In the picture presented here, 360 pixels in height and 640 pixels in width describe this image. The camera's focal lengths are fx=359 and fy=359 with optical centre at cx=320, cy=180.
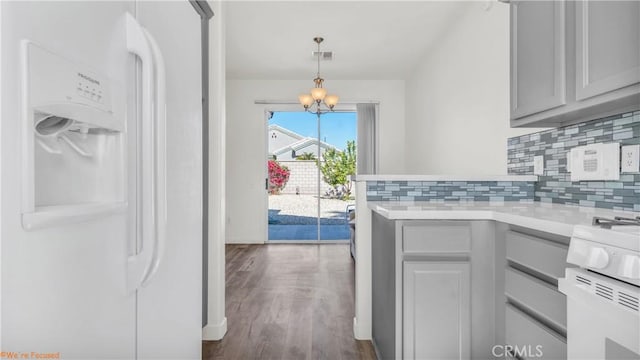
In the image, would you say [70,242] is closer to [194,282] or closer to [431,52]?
[194,282]

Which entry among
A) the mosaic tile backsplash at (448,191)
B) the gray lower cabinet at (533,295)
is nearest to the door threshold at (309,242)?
the mosaic tile backsplash at (448,191)

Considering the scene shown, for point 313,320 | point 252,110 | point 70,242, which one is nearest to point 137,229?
point 70,242

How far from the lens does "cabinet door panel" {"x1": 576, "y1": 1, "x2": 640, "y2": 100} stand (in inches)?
48.8

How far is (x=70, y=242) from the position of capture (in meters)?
0.57

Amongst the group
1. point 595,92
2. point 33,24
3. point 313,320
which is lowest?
point 313,320

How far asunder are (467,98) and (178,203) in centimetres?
326

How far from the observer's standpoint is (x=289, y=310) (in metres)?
2.80

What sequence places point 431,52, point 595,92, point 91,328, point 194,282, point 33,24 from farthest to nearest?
point 431,52 → point 595,92 → point 194,282 → point 91,328 → point 33,24

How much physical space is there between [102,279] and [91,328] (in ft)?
0.27

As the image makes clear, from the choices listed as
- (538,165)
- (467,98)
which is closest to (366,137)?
(467,98)

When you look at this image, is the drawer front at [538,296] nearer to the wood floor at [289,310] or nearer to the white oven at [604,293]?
the white oven at [604,293]

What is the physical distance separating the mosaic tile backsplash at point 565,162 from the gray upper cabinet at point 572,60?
0.23ft

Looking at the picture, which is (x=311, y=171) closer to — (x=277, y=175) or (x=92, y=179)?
(x=277, y=175)

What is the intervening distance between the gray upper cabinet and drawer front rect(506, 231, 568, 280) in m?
0.61
